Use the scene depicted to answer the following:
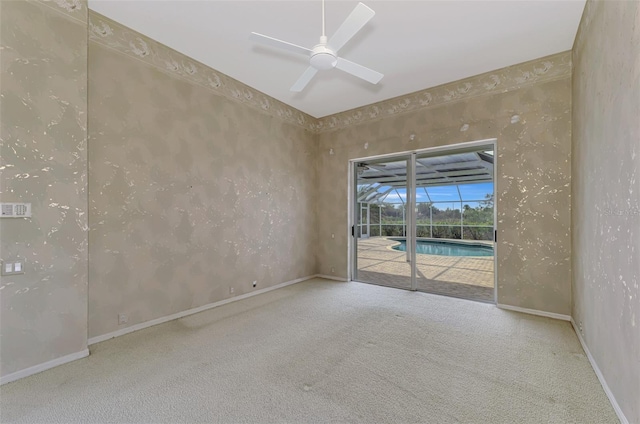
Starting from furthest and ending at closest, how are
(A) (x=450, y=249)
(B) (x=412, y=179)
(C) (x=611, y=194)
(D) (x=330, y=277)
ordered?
(A) (x=450, y=249), (D) (x=330, y=277), (B) (x=412, y=179), (C) (x=611, y=194)

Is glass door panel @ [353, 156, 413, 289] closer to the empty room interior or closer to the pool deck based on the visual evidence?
the pool deck

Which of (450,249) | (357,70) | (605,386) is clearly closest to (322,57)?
(357,70)

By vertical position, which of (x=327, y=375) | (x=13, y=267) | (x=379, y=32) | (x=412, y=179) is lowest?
(x=327, y=375)

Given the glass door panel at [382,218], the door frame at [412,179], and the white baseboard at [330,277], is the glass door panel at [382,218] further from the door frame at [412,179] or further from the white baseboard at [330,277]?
the white baseboard at [330,277]

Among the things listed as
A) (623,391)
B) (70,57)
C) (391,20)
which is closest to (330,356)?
(623,391)

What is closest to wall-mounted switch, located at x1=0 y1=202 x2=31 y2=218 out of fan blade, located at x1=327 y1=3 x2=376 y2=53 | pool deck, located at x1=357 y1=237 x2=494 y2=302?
fan blade, located at x1=327 y1=3 x2=376 y2=53

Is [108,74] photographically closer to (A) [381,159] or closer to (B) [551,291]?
(A) [381,159]

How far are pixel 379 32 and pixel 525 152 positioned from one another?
8.46ft

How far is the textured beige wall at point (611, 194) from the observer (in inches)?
63.0

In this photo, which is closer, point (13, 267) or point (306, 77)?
point (13, 267)

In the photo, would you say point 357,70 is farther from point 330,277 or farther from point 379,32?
point 330,277

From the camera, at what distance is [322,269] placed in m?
5.74

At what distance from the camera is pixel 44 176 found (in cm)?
231

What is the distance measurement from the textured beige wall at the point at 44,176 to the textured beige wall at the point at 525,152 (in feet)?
14.9
